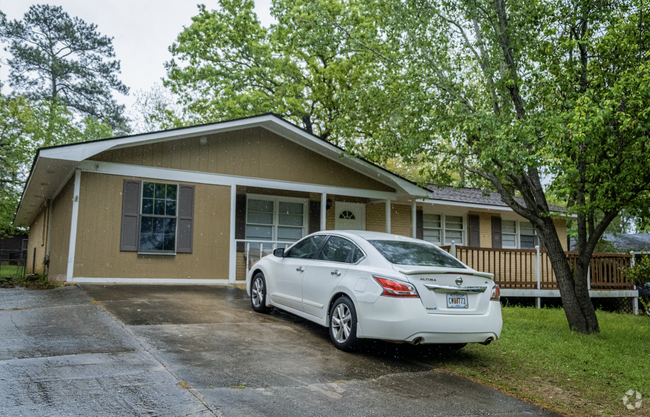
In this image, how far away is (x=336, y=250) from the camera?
6883mm

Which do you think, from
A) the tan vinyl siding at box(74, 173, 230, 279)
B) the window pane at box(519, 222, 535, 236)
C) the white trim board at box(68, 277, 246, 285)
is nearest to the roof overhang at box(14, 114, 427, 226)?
the tan vinyl siding at box(74, 173, 230, 279)

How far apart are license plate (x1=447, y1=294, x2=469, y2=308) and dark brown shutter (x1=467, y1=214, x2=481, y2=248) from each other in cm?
1328

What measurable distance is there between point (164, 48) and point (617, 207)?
24.6 metres

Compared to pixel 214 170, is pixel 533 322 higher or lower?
lower

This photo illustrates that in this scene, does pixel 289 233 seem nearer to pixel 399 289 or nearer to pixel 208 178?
pixel 208 178

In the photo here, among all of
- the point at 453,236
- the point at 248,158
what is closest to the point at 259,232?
the point at 248,158

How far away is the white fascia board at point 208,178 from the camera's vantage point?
37.3 ft

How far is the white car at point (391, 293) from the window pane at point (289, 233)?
7578mm

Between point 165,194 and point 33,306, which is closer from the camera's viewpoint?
point 33,306

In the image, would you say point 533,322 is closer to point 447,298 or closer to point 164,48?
point 447,298

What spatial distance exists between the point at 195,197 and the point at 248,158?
1.74 meters

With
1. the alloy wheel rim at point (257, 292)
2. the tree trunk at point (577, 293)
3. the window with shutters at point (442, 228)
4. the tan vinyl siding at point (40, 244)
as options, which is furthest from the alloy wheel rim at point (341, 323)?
the tan vinyl siding at point (40, 244)

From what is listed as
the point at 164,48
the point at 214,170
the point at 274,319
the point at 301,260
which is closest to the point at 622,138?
the point at 301,260

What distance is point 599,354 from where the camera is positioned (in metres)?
6.93
